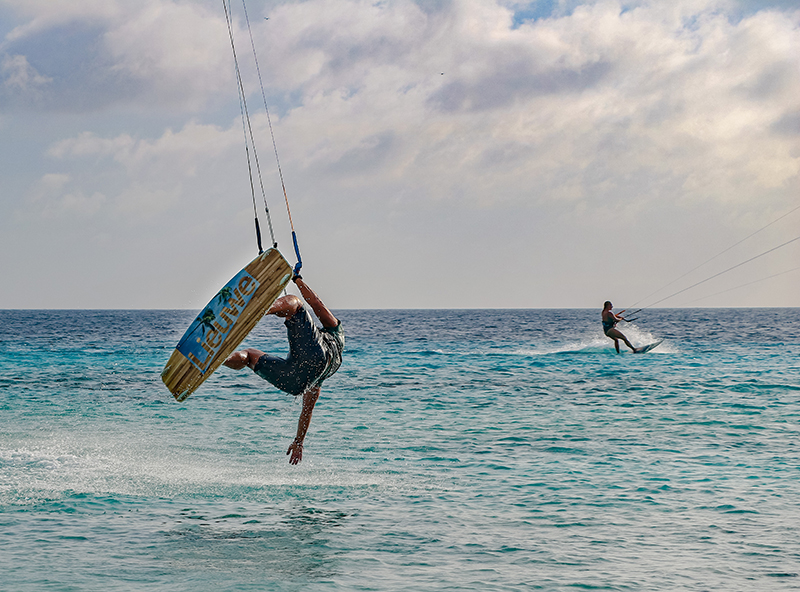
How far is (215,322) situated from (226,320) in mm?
152

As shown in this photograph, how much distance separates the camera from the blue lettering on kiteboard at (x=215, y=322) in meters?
8.95

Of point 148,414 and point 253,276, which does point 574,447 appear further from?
point 148,414

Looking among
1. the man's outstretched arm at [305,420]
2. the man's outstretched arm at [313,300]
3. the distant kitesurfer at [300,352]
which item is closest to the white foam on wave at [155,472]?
the man's outstretched arm at [305,420]

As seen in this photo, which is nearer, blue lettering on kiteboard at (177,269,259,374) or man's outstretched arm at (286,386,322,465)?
blue lettering on kiteboard at (177,269,259,374)

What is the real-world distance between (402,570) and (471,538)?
4.65ft

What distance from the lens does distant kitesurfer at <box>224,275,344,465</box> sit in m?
8.81

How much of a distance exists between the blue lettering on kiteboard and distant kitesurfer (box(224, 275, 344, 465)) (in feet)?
0.83

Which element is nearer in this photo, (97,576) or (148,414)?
(97,576)

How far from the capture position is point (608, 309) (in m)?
30.6

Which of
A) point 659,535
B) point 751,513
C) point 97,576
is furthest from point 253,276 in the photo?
point 751,513

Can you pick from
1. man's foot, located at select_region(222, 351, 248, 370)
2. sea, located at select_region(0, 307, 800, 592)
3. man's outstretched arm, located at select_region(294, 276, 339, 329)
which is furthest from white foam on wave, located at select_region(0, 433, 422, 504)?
man's outstretched arm, located at select_region(294, 276, 339, 329)

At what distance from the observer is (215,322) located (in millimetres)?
9023

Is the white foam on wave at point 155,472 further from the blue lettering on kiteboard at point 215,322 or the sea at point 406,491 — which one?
the blue lettering on kiteboard at point 215,322

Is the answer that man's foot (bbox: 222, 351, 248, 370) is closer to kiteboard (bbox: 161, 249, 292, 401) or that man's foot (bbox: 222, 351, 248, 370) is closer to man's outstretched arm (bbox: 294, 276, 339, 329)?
kiteboard (bbox: 161, 249, 292, 401)
